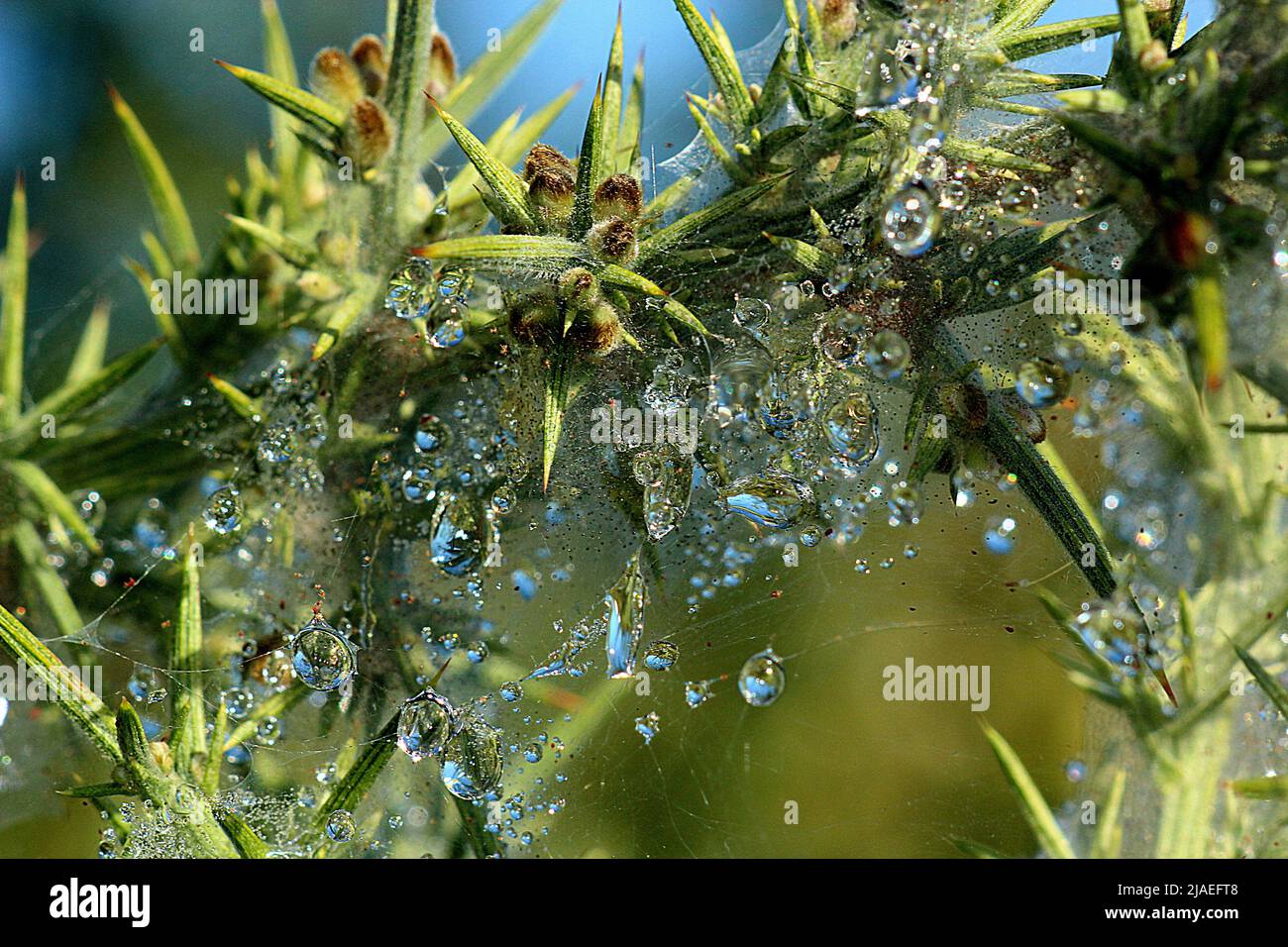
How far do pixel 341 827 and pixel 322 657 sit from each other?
0.13m

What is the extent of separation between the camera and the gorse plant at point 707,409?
22.0 inches

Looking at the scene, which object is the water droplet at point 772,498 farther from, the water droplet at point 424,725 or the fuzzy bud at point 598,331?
the water droplet at point 424,725

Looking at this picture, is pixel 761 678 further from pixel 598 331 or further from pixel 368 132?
pixel 368 132

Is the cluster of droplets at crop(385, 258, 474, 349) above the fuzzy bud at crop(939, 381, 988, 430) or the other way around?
above

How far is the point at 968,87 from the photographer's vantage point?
0.59m

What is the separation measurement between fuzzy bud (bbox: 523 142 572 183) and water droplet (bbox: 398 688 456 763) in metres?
0.37

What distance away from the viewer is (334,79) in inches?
27.9

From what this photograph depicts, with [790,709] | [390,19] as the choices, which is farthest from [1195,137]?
[390,19]

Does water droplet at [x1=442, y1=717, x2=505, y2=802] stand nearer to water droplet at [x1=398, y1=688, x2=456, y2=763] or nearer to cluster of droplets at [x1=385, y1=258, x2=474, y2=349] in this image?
water droplet at [x1=398, y1=688, x2=456, y2=763]

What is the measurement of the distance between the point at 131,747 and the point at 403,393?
299mm

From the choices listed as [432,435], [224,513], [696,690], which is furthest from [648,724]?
[224,513]

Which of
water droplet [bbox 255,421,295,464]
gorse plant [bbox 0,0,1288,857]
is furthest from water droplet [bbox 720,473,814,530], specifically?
water droplet [bbox 255,421,295,464]

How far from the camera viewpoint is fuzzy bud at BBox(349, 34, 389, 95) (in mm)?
736

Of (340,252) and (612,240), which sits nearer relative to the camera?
(612,240)
